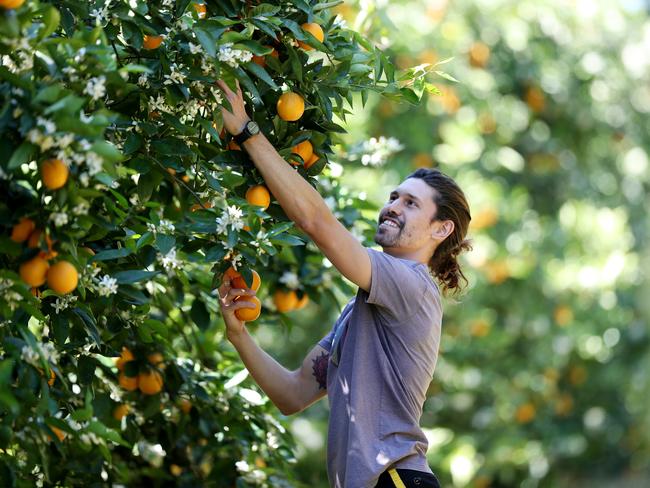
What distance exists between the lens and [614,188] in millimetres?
Answer: 8391

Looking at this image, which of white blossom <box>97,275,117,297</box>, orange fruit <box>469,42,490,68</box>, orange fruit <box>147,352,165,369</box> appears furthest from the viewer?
orange fruit <box>469,42,490,68</box>


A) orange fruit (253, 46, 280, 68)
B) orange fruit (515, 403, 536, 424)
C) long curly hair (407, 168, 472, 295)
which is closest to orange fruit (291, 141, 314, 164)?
orange fruit (253, 46, 280, 68)

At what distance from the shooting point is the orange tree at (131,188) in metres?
2.03

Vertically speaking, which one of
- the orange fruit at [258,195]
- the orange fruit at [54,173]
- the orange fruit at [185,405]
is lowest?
the orange fruit at [185,405]

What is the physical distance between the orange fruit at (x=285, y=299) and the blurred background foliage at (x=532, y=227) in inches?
116

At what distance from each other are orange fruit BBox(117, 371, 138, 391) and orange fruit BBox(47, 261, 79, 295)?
116 centimetres

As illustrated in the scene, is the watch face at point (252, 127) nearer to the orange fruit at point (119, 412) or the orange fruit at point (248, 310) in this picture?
the orange fruit at point (248, 310)

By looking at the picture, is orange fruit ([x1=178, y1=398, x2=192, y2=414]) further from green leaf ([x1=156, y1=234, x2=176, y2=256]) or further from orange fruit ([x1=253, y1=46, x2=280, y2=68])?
orange fruit ([x1=253, y1=46, x2=280, y2=68])

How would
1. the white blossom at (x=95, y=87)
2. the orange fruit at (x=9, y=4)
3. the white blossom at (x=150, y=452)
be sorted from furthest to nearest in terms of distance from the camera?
the white blossom at (x=150, y=452), the white blossom at (x=95, y=87), the orange fruit at (x=9, y=4)

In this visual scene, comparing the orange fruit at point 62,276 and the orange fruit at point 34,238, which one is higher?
the orange fruit at point 34,238

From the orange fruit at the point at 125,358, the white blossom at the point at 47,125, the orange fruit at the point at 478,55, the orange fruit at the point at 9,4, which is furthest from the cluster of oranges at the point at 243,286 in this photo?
the orange fruit at the point at 478,55

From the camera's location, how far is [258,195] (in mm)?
2600

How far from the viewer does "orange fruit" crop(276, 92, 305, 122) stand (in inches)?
102

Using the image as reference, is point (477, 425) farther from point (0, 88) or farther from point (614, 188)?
point (0, 88)
